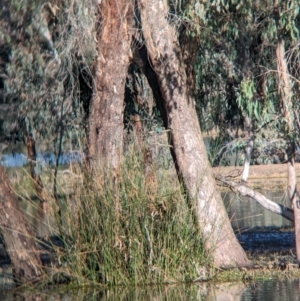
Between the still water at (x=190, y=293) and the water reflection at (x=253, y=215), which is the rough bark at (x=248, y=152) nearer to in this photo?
the still water at (x=190, y=293)

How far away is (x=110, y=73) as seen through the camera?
42.1 feet

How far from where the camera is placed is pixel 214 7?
13117 mm

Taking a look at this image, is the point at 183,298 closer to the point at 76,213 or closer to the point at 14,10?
the point at 76,213

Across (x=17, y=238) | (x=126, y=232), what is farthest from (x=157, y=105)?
(x=17, y=238)

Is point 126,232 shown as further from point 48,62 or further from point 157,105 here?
point 48,62

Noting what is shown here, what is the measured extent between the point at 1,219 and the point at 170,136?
2.67m

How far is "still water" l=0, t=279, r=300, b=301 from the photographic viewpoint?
35.1 ft

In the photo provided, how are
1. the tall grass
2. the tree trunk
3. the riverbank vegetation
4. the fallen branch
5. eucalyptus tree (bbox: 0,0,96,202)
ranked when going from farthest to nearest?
the fallen branch
eucalyptus tree (bbox: 0,0,96,202)
the tree trunk
the riverbank vegetation
the tall grass

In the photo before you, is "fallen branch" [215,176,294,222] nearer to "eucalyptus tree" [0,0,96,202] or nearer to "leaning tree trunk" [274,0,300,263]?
"leaning tree trunk" [274,0,300,263]

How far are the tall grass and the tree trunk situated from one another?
31.5 inches

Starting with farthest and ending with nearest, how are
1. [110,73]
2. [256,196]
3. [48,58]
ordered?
[48,58] < [256,196] < [110,73]

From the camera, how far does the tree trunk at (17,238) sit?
1207 centimetres

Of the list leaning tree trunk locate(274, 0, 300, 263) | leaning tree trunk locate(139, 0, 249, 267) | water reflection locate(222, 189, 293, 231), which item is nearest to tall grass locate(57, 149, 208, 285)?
leaning tree trunk locate(139, 0, 249, 267)

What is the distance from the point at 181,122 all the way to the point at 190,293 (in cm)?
279
